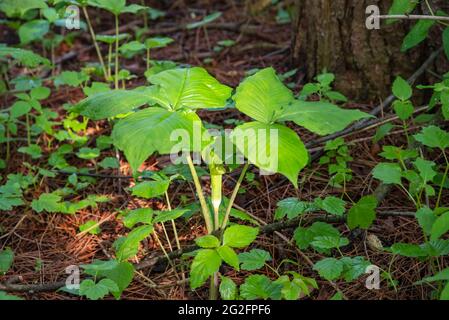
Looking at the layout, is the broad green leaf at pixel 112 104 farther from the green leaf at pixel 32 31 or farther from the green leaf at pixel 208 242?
the green leaf at pixel 32 31

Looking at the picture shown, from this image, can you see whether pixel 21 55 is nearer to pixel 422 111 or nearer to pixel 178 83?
pixel 178 83

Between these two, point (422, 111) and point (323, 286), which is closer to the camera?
point (323, 286)

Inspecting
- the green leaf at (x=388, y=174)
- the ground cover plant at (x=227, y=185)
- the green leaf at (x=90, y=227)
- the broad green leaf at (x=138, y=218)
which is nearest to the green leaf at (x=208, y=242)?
the ground cover plant at (x=227, y=185)

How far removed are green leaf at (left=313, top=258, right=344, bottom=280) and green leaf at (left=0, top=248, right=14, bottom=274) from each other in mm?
1167

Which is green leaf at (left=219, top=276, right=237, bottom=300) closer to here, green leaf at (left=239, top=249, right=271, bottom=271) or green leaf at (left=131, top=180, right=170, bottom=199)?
green leaf at (left=239, top=249, right=271, bottom=271)

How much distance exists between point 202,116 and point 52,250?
3.77 feet

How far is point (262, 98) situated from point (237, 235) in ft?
1.51

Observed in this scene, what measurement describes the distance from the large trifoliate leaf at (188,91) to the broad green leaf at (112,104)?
0.05 metres

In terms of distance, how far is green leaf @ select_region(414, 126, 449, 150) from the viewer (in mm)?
2055

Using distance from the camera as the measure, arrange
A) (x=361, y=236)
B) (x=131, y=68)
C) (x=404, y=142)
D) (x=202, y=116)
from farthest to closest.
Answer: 1. (x=131, y=68)
2. (x=202, y=116)
3. (x=404, y=142)
4. (x=361, y=236)

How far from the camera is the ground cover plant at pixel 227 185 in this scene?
1746 millimetres

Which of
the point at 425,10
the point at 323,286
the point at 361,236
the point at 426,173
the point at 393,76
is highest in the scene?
the point at 425,10

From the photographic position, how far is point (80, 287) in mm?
1878

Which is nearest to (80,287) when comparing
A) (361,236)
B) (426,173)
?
(361,236)
